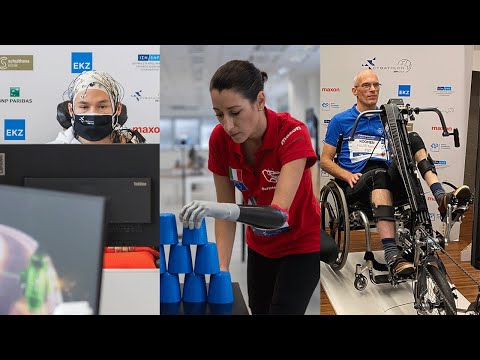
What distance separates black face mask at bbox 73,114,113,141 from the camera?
1562mm

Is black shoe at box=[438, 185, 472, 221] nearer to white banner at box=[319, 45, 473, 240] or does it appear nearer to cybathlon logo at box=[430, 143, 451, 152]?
white banner at box=[319, 45, 473, 240]

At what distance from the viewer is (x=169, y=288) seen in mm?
1594

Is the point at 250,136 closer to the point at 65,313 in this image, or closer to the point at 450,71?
the point at 450,71

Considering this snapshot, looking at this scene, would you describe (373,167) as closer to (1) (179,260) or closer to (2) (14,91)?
(1) (179,260)

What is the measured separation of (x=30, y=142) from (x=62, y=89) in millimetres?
203

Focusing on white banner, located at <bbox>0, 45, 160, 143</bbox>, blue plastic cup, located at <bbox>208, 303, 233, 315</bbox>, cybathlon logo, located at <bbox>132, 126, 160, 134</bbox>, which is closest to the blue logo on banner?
white banner, located at <bbox>0, 45, 160, 143</bbox>

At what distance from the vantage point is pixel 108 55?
156 centimetres

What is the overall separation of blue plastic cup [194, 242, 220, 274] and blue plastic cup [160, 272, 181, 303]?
8 cm

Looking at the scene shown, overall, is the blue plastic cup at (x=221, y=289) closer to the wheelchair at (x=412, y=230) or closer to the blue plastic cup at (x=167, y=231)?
the blue plastic cup at (x=167, y=231)

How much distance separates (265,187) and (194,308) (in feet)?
1.54

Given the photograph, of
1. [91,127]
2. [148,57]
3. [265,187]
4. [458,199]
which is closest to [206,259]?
[265,187]

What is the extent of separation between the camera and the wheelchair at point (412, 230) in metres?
1.47

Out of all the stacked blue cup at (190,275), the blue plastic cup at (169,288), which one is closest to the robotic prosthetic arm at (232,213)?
the stacked blue cup at (190,275)
